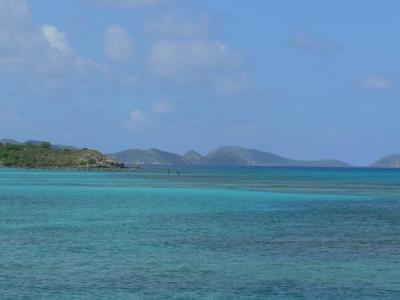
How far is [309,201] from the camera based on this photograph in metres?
91.6

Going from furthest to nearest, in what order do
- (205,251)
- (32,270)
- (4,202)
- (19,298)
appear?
(4,202), (205,251), (32,270), (19,298)

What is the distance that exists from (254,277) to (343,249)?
37.7ft

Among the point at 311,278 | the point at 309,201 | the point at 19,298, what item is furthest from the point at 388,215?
the point at 19,298

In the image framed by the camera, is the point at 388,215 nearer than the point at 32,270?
No

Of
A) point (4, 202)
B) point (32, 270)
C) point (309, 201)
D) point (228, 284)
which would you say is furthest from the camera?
point (309, 201)

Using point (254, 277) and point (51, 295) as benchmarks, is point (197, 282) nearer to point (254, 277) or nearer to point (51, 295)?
point (254, 277)

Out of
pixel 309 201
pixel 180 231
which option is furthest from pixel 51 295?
pixel 309 201

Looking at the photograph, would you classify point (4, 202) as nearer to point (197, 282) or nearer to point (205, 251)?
point (205, 251)

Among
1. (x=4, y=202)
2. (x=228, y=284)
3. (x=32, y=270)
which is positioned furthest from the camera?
(x=4, y=202)

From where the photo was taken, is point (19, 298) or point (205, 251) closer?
point (19, 298)

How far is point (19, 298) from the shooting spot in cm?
2967

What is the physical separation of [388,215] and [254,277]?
38.7m

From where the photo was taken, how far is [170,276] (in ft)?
113

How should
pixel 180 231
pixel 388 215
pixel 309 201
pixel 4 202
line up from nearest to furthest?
1. pixel 180 231
2. pixel 388 215
3. pixel 4 202
4. pixel 309 201
